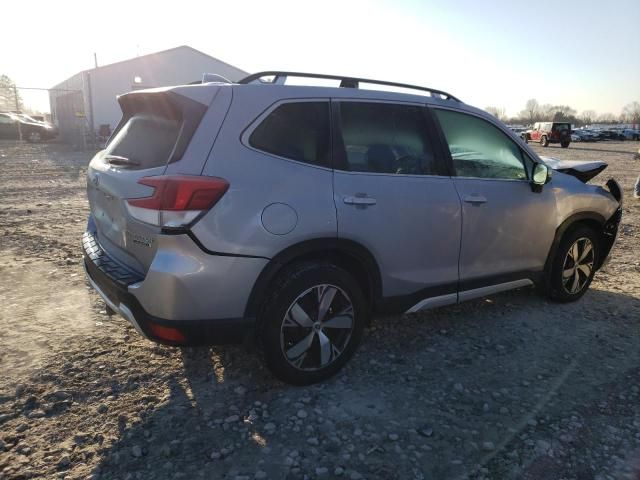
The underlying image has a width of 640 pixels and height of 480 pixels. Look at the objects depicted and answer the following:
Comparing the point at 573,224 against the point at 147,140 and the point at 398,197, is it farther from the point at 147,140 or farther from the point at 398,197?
the point at 147,140

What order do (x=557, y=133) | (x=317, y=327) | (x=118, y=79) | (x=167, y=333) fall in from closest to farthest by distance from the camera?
(x=167, y=333), (x=317, y=327), (x=118, y=79), (x=557, y=133)

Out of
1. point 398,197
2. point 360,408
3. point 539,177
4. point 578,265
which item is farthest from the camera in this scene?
point 578,265

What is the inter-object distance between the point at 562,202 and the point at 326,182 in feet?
8.09

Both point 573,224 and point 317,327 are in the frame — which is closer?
point 317,327

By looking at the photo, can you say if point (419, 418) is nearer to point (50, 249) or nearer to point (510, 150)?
point (510, 150)

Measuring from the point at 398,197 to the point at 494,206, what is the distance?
0.99 metres

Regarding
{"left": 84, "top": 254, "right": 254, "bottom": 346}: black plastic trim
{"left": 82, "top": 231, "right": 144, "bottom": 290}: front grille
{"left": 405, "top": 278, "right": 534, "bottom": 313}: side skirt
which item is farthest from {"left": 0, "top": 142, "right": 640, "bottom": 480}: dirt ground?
{"left": 82, "top": 231, "right": 144, "bottom": 290}: front grille

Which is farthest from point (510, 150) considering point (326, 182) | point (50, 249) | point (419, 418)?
point (50, 249)

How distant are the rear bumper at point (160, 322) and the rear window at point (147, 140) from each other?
658mm

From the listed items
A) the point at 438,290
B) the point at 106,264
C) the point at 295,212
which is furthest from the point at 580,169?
the point at 106,264

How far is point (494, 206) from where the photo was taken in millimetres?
3672

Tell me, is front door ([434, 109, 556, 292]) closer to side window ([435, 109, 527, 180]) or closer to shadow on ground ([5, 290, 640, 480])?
side window ([435, 109, 527, 180])

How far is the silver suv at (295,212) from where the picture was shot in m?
2.54

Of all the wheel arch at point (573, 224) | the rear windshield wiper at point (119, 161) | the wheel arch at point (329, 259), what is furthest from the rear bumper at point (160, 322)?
the wheel arch at point (573, 224)
